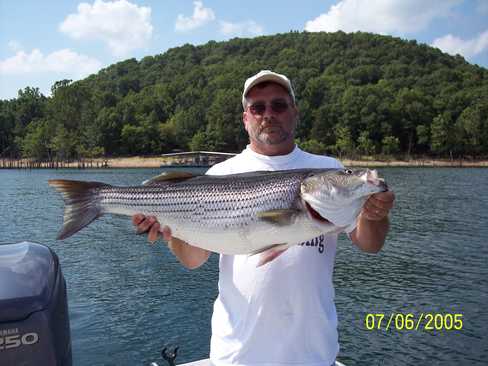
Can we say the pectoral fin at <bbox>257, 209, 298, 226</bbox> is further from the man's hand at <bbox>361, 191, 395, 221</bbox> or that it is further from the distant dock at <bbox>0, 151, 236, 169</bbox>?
the distant dock at <bbox>0, 151, 236, 169</bbox>

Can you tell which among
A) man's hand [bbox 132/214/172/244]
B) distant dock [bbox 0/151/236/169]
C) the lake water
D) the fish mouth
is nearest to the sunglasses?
the fish mouth

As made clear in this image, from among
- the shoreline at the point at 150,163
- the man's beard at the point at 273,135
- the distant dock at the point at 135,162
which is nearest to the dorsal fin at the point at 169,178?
the man's beard at the point at 273,135

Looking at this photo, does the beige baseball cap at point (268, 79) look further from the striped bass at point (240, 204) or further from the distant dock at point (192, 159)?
the distant dock at point (192, 159)

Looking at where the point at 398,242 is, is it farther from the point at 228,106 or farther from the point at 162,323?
the point at 228,106

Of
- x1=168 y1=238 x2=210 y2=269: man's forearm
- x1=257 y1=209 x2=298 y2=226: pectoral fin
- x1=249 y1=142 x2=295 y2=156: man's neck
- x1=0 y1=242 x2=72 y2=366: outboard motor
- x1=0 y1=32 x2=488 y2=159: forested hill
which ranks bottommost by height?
x1=0 y1=242 x2=72 y2=366: outboard motor

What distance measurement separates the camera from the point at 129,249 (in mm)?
23938

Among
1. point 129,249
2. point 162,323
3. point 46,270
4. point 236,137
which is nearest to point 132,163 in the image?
point 236,137

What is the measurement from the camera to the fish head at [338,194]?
3652mm

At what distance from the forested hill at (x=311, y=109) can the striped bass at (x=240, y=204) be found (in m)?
130

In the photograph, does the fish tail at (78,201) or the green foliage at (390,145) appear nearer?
the fish tail at (78,201)

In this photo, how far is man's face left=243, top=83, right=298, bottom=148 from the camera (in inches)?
162

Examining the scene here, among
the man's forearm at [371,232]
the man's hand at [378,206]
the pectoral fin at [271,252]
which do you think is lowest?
the pectoral fin at [271,252]

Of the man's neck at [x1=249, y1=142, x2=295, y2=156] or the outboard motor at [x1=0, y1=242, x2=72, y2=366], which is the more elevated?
the man's neck at [x1=249, y1=142, x2=295, y2=156]
